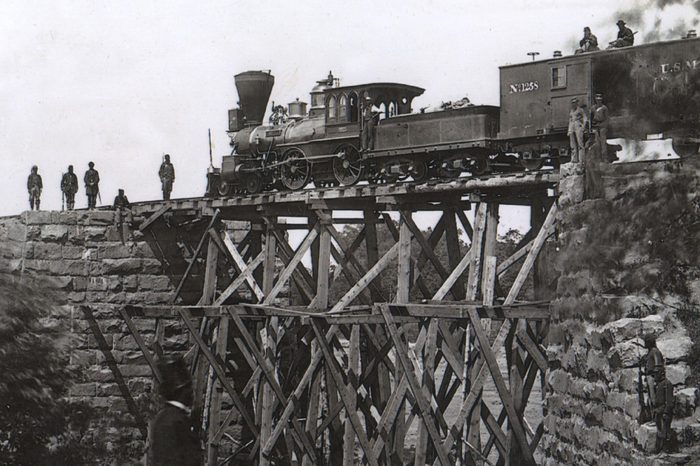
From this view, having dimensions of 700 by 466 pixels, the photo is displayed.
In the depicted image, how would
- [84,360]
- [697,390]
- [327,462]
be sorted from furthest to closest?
[84,360], [327,462], [697,390]

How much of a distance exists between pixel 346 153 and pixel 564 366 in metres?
7.09

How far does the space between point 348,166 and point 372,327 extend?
215cm

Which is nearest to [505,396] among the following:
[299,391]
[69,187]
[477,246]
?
[477,246]

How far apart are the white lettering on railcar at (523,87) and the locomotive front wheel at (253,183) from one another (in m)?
5.29

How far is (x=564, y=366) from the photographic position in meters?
8.50

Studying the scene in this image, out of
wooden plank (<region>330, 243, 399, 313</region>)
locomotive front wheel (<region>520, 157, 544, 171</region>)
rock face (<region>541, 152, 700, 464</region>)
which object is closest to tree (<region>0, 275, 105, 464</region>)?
wooden plank (<region>330, 243, 399, 313</region>)

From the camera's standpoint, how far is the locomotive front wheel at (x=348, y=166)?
15.0 metres

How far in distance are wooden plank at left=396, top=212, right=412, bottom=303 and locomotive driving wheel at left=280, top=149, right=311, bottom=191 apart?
139 inches

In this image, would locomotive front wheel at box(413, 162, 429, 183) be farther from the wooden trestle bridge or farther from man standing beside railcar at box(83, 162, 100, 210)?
man standing beside railcar at box(83, 162, 100, 210)

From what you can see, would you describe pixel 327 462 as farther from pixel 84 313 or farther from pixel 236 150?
pixel 236 150

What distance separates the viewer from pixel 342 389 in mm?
12469

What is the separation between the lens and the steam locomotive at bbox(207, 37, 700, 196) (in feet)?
37.6

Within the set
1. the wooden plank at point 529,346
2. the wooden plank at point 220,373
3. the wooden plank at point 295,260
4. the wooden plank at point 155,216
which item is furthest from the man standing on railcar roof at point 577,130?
the wooden plank at point 155,216

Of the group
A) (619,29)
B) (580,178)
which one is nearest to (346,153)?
(619,29)
